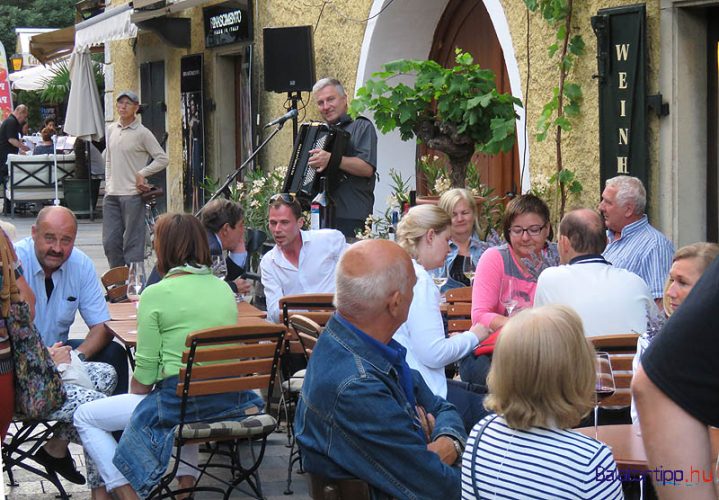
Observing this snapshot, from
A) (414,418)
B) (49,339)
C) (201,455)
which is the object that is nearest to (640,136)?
(201,455)

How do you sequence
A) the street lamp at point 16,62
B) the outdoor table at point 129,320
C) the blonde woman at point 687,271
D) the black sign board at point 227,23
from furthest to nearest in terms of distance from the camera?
the street lamp at point 16,62
the black sign board at point 227,23
the outdoor table at point 129,320
the blonde woman at point 687,271

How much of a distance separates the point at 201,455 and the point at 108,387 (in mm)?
881

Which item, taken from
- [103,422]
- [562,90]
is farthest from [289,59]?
[103,422]

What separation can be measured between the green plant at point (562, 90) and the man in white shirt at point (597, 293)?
3154mm

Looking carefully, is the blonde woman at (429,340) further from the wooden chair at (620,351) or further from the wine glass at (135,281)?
the wine glass at (135,281)

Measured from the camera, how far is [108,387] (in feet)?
18.1

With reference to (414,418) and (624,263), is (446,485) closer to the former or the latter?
(414,418)

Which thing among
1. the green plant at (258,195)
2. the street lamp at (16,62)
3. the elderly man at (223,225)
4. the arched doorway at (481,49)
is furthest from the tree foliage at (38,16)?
the elderly man at (223,225)

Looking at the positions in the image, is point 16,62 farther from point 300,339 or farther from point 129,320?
point 300,339

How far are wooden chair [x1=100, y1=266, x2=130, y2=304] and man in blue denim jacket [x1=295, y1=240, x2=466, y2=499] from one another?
4.07 m

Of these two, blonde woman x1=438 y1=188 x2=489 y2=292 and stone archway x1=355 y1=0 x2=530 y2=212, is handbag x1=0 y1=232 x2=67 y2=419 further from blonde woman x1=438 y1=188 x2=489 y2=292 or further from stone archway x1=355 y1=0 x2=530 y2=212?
stone archway x1=355 y1=0 x2=530 y2=212

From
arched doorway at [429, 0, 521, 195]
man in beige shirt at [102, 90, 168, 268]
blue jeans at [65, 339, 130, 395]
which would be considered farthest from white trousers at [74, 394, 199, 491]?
man in beige shirt at [102, 90, 168, 268]

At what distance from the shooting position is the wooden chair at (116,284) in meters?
7.11

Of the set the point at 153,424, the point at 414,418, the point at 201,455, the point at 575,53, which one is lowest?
the point at 201,455
